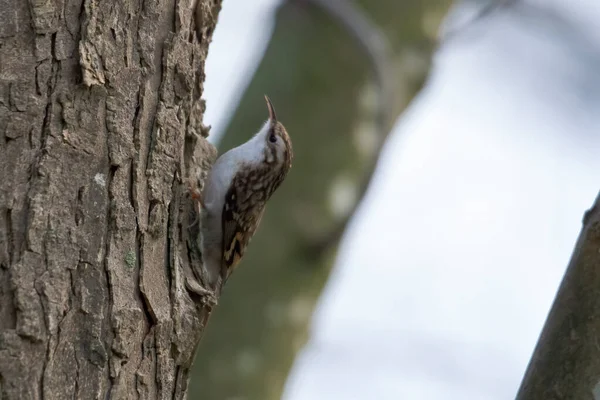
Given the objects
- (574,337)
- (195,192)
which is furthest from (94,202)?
(574,337)

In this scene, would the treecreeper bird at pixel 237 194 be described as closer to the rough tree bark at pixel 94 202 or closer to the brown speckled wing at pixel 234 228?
the brown speckled wing at pixel 234 228

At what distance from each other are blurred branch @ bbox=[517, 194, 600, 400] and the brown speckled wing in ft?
4.20

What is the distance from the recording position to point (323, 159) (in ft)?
11.7

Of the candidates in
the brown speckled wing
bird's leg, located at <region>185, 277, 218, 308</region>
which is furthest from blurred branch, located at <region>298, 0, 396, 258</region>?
bird's leg, located at <region>185, 277, 218, 308</region>

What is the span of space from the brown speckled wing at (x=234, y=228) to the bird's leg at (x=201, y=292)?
61 centimetres

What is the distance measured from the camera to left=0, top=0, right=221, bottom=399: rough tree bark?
143 centimetres

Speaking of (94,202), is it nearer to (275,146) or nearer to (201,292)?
(201,292)

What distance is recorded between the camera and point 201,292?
5.84ft

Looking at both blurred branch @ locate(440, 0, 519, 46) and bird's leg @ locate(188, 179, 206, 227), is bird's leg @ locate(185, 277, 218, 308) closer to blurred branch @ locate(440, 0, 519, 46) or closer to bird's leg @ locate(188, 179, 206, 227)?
bird's leg @ locate(188, 179, 206, 227)

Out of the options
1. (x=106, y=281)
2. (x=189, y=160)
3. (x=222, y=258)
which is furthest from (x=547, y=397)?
(x=222, y=258)

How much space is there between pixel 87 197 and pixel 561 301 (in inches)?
32.7

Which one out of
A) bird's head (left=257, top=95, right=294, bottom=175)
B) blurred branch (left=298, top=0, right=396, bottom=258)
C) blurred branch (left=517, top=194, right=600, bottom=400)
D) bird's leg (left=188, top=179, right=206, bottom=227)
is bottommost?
blurred branch (left=517, top=194, right=600, bottom=400)

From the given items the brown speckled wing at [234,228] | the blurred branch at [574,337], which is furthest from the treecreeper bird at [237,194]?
the blurred branch at [574,337]

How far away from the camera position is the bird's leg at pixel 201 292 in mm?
1774
